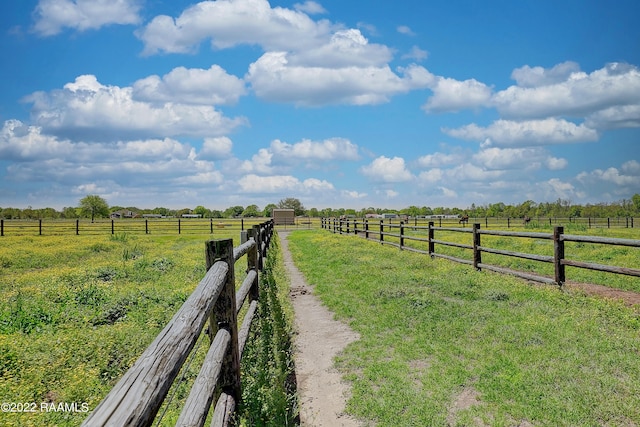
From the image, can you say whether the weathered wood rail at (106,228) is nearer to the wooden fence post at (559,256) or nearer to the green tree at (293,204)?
the wooden fence post at (559,256)

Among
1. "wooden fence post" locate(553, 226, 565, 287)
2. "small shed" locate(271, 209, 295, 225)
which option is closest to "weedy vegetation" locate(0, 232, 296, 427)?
"wooden fence post" locate(553, 226, 565, 287)

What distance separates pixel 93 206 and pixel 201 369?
117 m

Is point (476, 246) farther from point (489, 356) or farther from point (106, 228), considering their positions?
point (106, 228)

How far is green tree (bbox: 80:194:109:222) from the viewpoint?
106438 millimetres

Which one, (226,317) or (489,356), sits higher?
(226,317)

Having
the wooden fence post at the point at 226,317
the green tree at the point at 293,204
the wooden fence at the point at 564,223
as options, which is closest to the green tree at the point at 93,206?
the green tree at the point at 293,204

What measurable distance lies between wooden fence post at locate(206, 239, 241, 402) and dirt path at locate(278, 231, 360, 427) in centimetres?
91

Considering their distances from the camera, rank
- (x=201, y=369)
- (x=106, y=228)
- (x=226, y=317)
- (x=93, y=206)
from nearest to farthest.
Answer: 1. (x=201, y=369)
2. (x=226, y=317)
3. (x=106, y=228)
4. (x=93, y=206)

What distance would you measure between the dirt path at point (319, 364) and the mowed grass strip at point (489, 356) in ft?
0.58

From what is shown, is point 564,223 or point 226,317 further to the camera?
point 564,223

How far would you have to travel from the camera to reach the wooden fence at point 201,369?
144 cm

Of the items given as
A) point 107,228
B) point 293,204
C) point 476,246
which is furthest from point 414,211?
point 476,246

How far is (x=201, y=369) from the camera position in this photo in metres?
2.95

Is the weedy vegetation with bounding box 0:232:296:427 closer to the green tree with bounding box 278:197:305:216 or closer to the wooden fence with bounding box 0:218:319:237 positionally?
the wooden fence with bounding box 0:218:319:237
